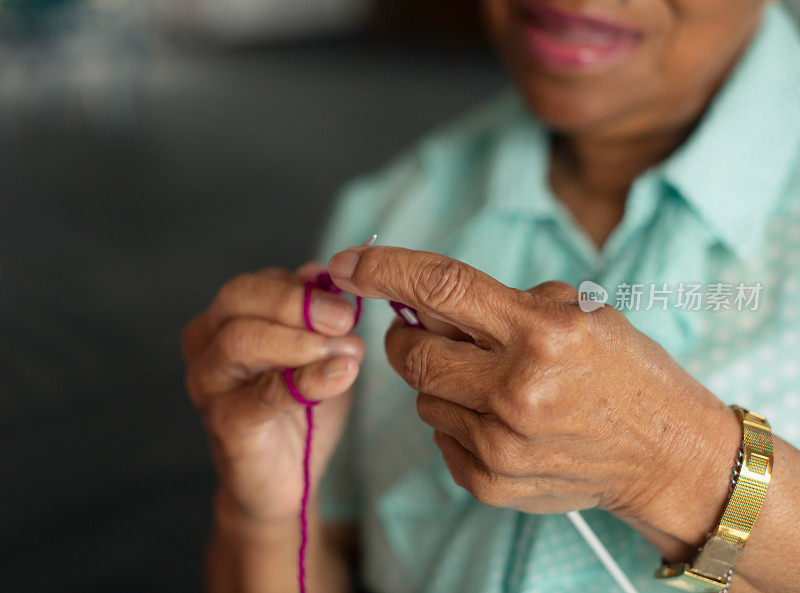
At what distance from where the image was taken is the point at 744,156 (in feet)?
2.25

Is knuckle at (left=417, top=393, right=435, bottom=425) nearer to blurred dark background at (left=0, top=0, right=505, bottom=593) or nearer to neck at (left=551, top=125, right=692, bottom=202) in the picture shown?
neck at (left=551, top=125, right=692, bottom=202)

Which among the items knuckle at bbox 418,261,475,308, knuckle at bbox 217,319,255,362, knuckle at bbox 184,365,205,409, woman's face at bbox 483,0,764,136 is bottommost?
knuckle at bbox 184,365,205,409

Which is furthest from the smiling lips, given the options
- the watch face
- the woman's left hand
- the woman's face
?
the watch face

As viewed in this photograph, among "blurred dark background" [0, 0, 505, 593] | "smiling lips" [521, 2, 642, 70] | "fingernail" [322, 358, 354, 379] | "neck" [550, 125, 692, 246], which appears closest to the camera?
"fingernail" [322, 358, 354, 379]

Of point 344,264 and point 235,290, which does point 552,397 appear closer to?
point 344,264

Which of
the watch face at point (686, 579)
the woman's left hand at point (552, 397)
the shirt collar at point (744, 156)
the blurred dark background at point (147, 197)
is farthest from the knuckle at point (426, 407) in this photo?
the blurred dark background at point (147, 197)

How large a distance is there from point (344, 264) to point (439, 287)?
0.08 meters

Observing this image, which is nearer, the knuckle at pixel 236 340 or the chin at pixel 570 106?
the knuckle at pixel 236 340

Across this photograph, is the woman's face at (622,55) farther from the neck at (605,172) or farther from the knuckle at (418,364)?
the knuckle at (418,364)

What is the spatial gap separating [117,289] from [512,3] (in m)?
2.21

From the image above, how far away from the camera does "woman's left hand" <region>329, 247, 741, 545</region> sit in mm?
475

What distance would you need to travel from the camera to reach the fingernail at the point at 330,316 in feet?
1.97

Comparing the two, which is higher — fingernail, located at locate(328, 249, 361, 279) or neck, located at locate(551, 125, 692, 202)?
neck, located at locate(551, 125, 692, 202)

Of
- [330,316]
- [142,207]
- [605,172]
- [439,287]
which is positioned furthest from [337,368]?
[142,207]
